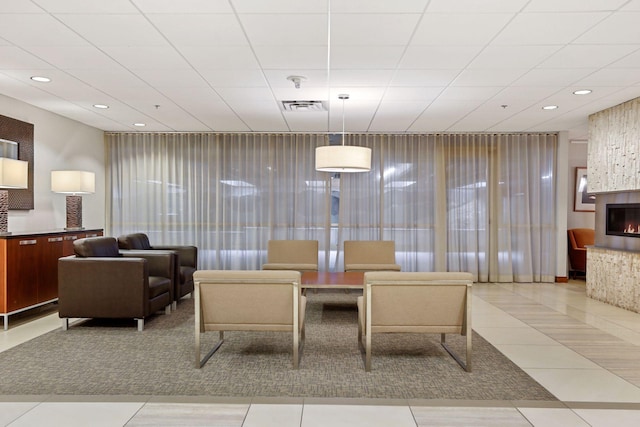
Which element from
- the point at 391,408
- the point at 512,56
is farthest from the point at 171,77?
the point at 391,408

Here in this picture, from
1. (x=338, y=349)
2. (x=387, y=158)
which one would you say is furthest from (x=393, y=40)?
(x=387, y=158)

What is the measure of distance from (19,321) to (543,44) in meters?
6.26

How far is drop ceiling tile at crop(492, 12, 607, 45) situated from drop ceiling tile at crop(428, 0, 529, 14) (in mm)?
199

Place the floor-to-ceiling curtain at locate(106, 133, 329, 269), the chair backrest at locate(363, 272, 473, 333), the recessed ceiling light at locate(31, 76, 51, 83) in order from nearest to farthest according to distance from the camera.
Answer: the chair backrest at locate(363, 272, 473, 333) → the recessed ceiling light at locate(31, 76, 51, 83) → the floor-to-ceiling curtain at locate(106, 133, 329, 269)

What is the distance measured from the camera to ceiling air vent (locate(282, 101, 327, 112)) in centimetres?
601

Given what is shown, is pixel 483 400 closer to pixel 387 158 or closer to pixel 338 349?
pixel 338 349

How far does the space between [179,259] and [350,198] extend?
11.4 feet

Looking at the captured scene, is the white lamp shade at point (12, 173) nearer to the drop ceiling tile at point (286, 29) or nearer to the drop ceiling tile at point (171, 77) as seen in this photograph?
the drop ceiling tile at point (171, 77)

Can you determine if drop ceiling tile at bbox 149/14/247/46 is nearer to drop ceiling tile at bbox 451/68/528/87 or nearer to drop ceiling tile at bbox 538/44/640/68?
drop ceiling tile at bbox 451/68/528/87

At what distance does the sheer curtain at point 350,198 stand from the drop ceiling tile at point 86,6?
5168 millimetres

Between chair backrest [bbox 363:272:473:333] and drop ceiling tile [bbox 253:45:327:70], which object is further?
drop ceiling tile [bbox 253:45:327:70]

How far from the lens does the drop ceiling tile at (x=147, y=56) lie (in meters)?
4.02

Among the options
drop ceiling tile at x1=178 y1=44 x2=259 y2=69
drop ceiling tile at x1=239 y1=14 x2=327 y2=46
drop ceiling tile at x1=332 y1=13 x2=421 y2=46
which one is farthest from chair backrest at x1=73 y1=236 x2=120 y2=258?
drop ceiling tile at x1=332 y1=13 x2=421 y2=46

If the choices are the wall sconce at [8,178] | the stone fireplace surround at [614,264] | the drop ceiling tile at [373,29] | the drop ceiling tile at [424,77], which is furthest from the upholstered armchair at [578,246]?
the wall sconce at [8,178]
